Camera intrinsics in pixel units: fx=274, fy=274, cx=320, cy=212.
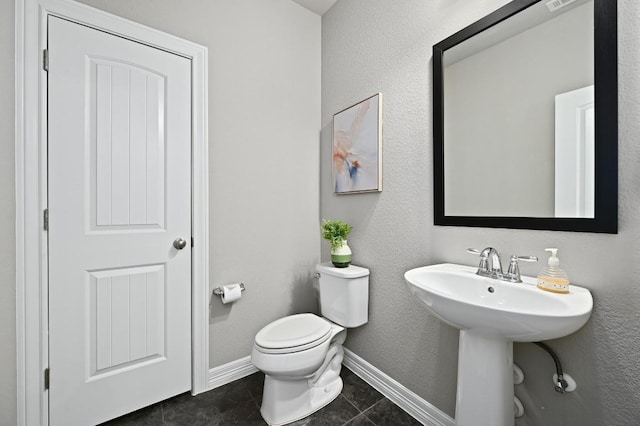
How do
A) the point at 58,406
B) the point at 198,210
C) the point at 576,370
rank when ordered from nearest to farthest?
1. the point at 576,370
2. the point at 58,406
3. the point at 198,210

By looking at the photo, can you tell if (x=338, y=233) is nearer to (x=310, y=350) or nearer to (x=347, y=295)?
(x=347, y=295)

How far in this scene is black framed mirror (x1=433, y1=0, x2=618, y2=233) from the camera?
34.8 inches

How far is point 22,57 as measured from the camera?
119 centimetres

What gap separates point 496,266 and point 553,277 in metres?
0.18

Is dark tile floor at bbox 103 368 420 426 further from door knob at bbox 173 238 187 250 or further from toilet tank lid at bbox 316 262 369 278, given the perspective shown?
door knob at bbox 173 238 187 250

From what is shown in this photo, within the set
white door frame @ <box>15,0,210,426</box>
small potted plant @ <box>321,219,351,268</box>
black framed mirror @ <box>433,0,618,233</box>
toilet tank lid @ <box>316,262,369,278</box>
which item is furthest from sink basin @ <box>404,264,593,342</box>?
white door frame @ <box>15,0,210,426</box>

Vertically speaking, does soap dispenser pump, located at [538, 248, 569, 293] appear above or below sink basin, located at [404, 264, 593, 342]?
above

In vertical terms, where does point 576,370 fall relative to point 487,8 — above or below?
below

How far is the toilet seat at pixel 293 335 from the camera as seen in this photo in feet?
4.38

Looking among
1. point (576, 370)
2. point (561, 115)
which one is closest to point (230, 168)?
point (561, 115)

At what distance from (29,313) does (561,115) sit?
231cm

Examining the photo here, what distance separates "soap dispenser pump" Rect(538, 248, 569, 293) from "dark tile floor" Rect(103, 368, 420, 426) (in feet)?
3.26

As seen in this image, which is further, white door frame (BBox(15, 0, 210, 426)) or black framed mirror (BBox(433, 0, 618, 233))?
white door frame (BBox(15, 0, 210, 426))

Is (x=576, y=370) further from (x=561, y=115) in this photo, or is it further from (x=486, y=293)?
(x=561, y=115)
